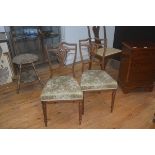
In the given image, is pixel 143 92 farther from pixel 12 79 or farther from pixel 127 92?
pixel 12 79

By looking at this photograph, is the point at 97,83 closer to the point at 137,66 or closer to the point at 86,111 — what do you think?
the point at 86,111

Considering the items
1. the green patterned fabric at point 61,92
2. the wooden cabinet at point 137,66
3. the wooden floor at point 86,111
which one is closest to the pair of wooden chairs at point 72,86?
the green patterned fabric at point 61,92

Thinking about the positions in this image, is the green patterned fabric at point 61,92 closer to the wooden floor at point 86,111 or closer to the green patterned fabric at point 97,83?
the green patterned fabric at point 97,83

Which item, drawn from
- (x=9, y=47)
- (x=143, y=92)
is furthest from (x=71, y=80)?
(x=9, y=47)

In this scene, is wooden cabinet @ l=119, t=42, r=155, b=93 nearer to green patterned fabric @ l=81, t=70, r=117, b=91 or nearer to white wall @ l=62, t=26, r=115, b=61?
green patterned fabric @ l=81, t=70, r=117, b=91

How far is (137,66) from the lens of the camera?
2559mm

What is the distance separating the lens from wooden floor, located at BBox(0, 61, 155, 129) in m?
2.18

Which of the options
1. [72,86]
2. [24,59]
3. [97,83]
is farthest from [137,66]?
[24,59]

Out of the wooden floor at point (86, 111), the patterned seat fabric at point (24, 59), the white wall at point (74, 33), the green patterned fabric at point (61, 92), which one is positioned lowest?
the wooden floor at point (86, 111)

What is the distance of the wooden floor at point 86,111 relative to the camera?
2182 millimetres

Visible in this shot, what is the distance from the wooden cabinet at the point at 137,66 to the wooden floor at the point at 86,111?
0.16m

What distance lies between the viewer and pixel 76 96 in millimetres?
1975

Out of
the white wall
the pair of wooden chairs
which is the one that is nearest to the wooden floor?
the pair of wooden chairs

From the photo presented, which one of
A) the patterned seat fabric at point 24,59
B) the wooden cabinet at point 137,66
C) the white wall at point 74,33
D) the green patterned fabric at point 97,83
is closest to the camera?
the green patterned fabric at point 97,83
